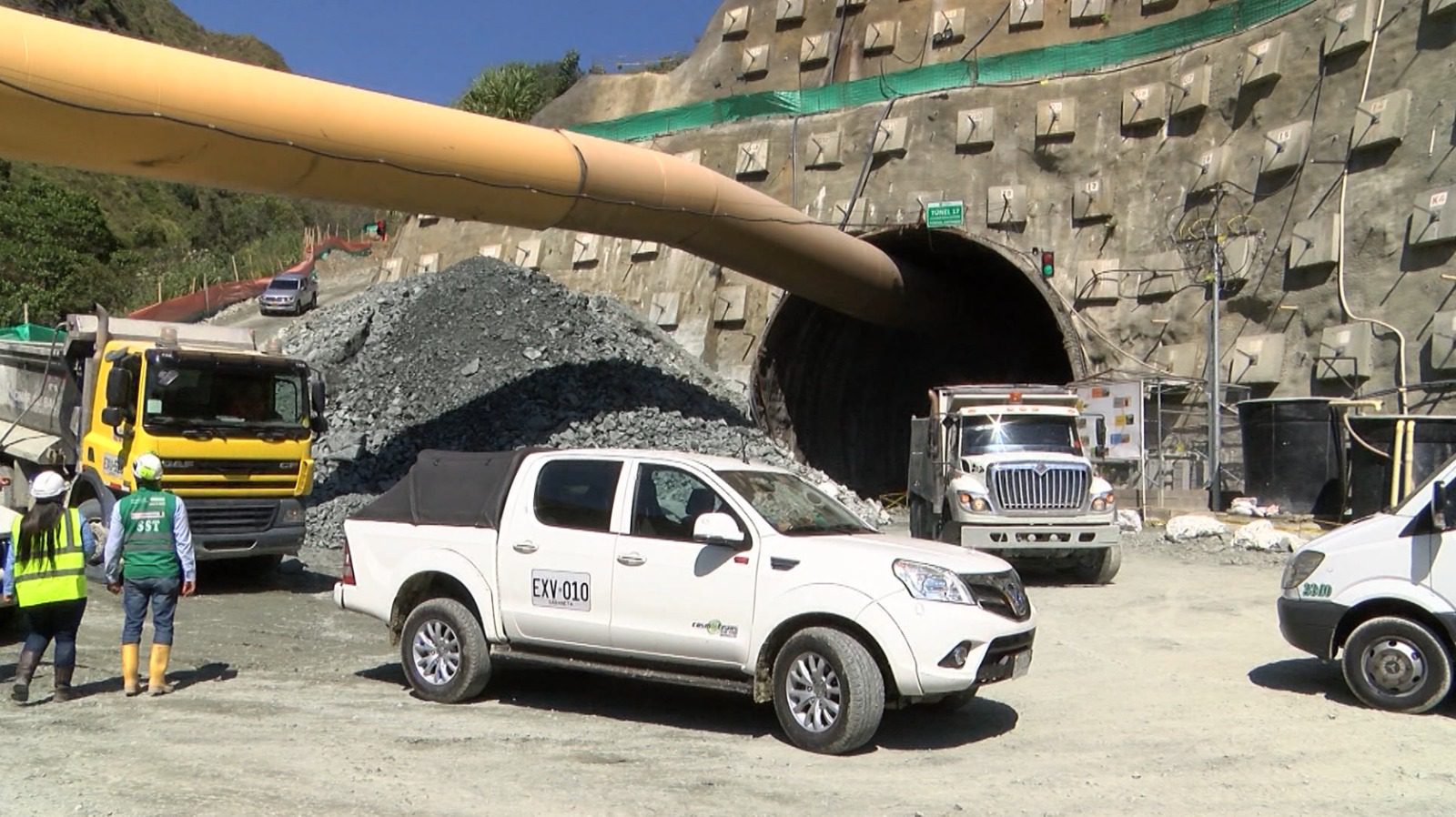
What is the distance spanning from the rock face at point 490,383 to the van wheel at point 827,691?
39.3 ft

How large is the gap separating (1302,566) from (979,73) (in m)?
21.0

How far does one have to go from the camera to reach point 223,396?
48.3 ft

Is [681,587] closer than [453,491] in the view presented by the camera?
Yes

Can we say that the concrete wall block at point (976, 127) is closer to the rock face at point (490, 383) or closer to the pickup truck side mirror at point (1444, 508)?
the rock face at point (490, 383)

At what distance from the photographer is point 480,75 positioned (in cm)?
5619

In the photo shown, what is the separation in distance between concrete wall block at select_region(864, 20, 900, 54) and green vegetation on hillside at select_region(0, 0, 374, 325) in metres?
20.8

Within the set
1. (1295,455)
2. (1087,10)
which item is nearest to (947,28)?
(1087,10)

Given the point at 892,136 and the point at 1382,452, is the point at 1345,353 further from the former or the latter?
the point at 892,136

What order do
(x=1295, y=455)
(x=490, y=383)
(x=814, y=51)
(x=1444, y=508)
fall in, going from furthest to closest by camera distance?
(x=814, y=51), (x=490, y=383), (x=1295, y=455), (x=1444, y=508)

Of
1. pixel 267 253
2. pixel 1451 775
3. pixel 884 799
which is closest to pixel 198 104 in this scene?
pixel 884 799

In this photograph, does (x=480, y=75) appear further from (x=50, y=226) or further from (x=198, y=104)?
(x=198, y=104)

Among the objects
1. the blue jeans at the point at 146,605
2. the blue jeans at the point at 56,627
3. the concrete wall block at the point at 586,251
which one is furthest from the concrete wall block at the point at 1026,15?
the blue jeans at the point at 56,627

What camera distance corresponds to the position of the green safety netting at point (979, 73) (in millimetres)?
24734

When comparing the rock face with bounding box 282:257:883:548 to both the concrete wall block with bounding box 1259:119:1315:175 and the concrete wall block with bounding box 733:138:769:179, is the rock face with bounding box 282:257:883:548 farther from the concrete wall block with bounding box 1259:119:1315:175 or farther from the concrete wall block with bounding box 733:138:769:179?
the concrete wall block with bounding box 1259:119:1315:175
